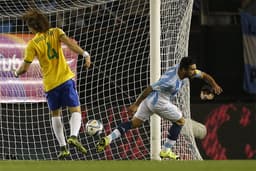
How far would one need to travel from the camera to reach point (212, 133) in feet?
40.5

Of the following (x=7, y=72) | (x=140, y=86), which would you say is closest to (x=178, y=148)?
(x=140, y=86)

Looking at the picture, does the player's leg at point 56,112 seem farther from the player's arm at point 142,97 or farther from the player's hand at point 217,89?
the player's hand at point 217,89

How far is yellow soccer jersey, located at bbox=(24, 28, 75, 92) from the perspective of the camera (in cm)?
856

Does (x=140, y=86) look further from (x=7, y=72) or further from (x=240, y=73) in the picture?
(x=240, y=73)

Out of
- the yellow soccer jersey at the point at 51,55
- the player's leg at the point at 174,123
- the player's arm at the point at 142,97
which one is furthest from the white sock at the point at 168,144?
the yellow soccer jersey at the point at 51,55

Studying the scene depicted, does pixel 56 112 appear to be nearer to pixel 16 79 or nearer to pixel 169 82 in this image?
pixel 169 82

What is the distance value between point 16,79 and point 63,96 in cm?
293

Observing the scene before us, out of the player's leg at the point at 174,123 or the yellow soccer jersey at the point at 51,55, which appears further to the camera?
the player's leg at the point at 174,123

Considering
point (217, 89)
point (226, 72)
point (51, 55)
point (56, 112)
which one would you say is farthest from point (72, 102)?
point (226, 72)

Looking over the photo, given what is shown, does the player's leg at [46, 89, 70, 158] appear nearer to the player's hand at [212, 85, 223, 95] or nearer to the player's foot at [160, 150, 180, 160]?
the player's foot at [160, 150, 180, 160]

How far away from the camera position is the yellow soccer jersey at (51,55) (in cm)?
856

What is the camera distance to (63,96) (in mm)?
8602

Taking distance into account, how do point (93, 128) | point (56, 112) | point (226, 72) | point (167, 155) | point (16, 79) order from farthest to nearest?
point (226, 72) < point (16, 79) < point (167, 155) < point (93, 128) < point (56, 112)

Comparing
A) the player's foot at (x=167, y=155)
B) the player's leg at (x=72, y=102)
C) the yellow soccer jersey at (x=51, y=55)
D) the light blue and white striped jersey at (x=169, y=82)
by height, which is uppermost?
the yellow soccer jersey at (x=51, y=55)
